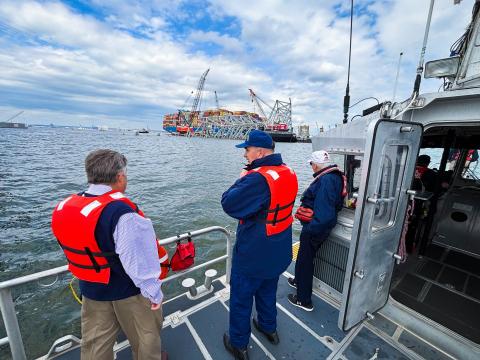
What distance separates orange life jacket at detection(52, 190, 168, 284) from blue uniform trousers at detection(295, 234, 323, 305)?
6.59 feet

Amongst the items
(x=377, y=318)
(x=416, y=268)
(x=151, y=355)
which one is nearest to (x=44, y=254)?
(x=151, y=355)

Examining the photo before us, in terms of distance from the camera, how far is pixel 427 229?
4492mm

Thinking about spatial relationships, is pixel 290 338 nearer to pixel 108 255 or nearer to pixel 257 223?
pixel 257 223

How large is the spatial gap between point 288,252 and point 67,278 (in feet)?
17.2

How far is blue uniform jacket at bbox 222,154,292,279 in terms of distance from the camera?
1.88 meters

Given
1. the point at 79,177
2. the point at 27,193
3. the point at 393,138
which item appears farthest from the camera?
the point at 79,177

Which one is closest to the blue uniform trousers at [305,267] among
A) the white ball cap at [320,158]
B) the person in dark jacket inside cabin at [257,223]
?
the person in dark jacket inside cabin at [257,223]

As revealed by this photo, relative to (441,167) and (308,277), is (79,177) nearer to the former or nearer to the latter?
(308,277)

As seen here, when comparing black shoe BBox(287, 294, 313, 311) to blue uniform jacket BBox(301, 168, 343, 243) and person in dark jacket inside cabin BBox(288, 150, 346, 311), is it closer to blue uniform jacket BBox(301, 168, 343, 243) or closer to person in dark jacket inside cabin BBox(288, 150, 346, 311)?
person in dark jacket inside cabin BBox(288, 150, 346, 311)

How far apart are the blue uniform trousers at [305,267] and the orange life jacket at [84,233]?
201 centimetres

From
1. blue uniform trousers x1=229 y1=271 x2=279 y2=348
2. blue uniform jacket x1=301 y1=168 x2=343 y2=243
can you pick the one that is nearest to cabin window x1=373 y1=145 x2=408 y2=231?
blue uniform jacket x1=301 y1=168 x2=343 y2=243

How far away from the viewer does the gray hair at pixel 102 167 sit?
1493 millimetres

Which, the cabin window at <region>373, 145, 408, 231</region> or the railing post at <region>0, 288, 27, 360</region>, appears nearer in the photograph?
the railing post at <region>0, 288, 27, 360</region>

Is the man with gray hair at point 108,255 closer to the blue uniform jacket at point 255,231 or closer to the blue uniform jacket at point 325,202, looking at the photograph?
the blue uniform jacket at point 255,231
